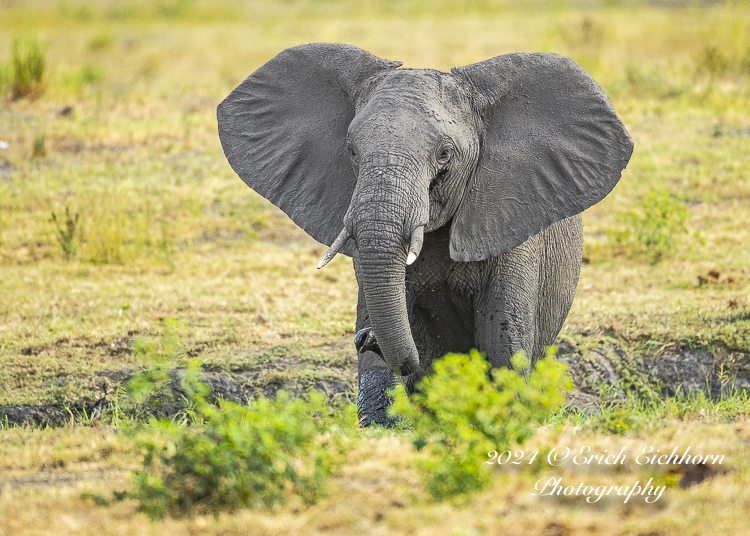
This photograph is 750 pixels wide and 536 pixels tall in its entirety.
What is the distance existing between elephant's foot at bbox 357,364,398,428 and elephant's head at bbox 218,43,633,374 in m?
0.73

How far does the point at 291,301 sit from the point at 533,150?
397 cm

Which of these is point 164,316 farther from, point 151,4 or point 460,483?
point 151,4

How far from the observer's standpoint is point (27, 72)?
14688 millimetres

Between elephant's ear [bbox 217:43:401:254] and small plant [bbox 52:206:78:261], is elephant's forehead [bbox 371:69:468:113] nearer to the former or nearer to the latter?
elephant's ear [bbox 217:43:401:254]

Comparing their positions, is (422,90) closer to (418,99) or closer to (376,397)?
(418,99)

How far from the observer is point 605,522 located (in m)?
3.15

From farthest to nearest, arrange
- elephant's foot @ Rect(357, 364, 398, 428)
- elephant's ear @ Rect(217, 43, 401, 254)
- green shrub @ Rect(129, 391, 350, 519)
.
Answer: elephant's foot @ Rect(357, 364, 398, 428)
elephant's ear @ Rect(217, 43, 401, 254)
green shrub @ Rect(129, 391, 350, 519)

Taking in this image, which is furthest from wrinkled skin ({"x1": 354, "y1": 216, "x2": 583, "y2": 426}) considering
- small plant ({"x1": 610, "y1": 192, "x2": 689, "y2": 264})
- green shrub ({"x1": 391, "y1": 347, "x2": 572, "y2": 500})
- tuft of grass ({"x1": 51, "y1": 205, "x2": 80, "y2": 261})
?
tuft of grass ({"x1": 51, "y1": 205, "x2": 80, "y2": 261})

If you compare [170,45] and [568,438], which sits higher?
[170,45]

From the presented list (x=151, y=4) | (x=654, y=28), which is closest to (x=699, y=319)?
(x=654, y=28)

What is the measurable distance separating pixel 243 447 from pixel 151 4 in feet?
103

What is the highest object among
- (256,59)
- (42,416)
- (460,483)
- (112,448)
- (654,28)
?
(654,28)

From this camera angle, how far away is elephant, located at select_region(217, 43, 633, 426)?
422 centimetres

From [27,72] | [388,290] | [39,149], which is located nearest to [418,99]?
[388,290]
